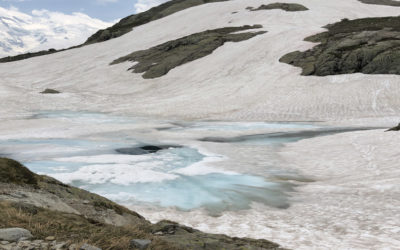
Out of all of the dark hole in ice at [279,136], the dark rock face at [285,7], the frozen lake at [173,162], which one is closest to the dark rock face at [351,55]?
the frozen lake at [173,162]

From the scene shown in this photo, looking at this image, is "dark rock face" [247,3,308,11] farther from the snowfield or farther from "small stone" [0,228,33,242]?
"small stone" [0,228,33,242]

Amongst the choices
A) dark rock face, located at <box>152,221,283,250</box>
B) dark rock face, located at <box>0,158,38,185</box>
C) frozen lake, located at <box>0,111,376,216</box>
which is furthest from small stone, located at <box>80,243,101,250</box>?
frozen lake, located at <box>0,111,376,216</box>

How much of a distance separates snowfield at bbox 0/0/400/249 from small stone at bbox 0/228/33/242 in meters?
4.70

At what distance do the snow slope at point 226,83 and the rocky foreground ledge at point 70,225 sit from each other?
1056 inches

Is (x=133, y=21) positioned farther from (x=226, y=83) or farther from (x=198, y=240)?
(x=198, y=240)

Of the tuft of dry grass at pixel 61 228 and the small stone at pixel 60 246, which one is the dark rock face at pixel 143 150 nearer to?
the tuft of dry grass at pixel 61 228

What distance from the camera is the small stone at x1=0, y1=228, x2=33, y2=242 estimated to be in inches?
149

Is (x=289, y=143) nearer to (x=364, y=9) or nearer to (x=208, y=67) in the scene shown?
(x=208, y=67)

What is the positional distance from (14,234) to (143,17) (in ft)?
378

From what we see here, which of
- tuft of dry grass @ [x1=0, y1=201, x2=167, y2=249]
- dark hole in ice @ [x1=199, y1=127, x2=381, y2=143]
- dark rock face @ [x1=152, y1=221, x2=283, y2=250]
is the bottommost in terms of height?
dark hole in ice @ [x1=199, y1=127, x2=381, y2=143]

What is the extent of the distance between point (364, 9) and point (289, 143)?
2774 inches

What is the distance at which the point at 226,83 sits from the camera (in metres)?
43.9

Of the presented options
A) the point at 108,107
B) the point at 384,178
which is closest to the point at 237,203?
the point at 384,178

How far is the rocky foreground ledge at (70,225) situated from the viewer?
13.0 feet
